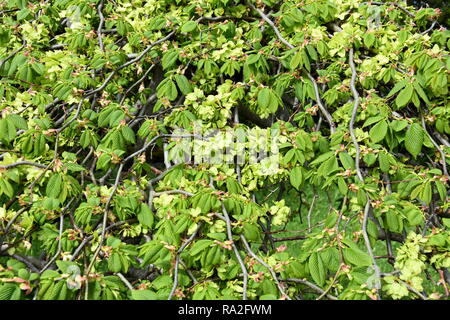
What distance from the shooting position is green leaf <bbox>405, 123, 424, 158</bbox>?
1621 millimetres

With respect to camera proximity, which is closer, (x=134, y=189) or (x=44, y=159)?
(x=134, y=189)

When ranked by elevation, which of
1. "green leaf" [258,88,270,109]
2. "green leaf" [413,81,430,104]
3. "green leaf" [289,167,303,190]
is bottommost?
"green leaf" [289,167,303,190]

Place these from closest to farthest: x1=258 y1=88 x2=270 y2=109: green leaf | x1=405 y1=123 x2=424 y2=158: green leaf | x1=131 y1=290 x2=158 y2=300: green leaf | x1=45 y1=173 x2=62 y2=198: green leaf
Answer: x1=131 y1=290 x2=158 y2=300: green leaf → x1=45 y1=173 x2=62 y2=198: green leaf → x1=405 y1=123 x2=424 y2=158: green leaf → x1=258 y1=88 x2=270 y2=109: green leaf

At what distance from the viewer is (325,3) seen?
205cm

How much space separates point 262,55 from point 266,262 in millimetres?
974

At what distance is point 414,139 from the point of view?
163 centimetres

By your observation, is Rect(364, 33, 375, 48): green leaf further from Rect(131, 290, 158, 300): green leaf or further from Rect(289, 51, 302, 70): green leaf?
Rect(131, 290, 158, 300): green leaf

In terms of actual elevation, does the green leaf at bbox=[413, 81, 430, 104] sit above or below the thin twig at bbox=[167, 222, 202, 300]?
above

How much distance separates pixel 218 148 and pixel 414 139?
0.79 m

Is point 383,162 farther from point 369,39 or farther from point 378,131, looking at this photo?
point 369,39

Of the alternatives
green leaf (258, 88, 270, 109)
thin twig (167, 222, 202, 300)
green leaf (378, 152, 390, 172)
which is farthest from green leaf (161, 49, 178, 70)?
green leaf (378, 152, 390, 172)

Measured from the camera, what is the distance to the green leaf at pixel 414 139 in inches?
63.8
